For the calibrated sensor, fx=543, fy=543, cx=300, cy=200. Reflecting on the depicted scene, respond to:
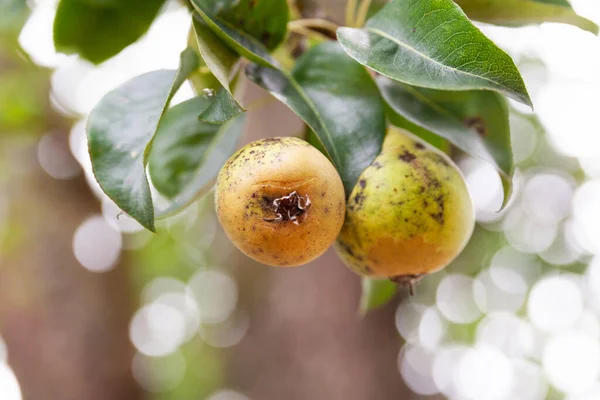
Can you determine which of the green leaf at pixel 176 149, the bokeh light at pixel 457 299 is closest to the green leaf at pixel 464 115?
the green leaf at pixel 176 149

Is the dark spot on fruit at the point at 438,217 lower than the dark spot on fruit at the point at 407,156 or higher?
lower

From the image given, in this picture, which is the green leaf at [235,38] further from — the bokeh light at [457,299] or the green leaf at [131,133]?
the bokeh light at [457,299]

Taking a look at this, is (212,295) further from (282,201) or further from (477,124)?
(282,201)

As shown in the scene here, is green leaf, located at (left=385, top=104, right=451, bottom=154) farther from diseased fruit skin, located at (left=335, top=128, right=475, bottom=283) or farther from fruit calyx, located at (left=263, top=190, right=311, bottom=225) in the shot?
fruit calyx, located at (left=263, top=190, right=311, bottom=225)

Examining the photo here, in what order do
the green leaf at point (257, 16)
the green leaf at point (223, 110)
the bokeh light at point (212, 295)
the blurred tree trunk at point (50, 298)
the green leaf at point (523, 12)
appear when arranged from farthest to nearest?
the bokeh light at point (212, 295) < the blurred tree trunk at point (50, 298) < the green leaf at point (523, 12) < the green leaf at point (257, 16) < the green leaf at point (223, 110)

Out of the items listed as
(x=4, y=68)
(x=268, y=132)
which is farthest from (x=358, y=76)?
(x=4, y=68)

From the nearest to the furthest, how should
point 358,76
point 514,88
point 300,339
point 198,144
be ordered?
1. point 514,88
2. point 358,76
3. point 198,144
4. point 300,339

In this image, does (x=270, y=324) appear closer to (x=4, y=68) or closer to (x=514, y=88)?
(x=4, y=68)
